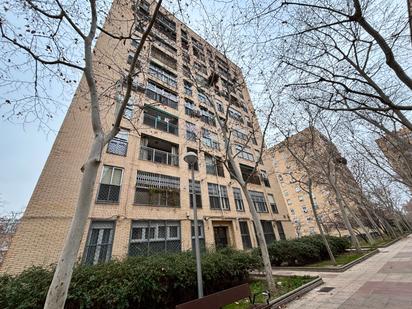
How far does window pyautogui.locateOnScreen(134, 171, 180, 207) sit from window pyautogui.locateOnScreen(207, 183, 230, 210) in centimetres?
313

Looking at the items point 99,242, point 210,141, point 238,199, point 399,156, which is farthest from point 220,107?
point 99,242

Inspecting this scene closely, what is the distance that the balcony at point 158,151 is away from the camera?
1386cm

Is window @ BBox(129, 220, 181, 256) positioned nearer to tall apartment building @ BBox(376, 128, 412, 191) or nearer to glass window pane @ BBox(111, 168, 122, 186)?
glass window pane @ BBox(111, 168, 122, 186)

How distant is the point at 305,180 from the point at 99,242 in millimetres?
31992

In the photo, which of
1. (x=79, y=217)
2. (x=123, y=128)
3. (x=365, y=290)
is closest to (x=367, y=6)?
(x=365, y=290)

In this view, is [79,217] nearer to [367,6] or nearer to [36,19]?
[36,19]

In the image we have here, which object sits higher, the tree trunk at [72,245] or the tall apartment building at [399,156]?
the tall apartment building at [399,156]

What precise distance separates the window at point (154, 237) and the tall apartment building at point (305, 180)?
776 centimetres

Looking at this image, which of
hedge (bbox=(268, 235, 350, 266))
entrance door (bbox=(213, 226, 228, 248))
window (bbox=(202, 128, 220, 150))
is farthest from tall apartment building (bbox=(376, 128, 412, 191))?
entrance door (bbox=(213, 226, 228, 248))

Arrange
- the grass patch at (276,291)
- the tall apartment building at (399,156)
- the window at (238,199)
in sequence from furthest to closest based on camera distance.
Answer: the window at (238,199) → the tall apartment building at (399,156) → the grass patch at (276,291)

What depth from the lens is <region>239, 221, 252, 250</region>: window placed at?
15665 millimetres

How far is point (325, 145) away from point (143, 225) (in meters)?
13.7

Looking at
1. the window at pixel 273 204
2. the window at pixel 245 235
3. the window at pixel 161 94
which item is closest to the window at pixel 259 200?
the window at pixel 273 204

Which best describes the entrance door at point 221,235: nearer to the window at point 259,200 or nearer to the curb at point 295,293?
the window at point 259,200
